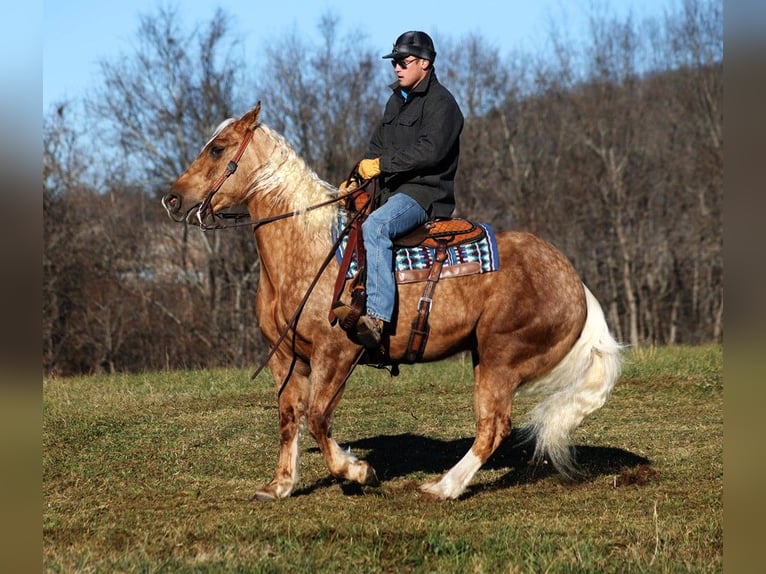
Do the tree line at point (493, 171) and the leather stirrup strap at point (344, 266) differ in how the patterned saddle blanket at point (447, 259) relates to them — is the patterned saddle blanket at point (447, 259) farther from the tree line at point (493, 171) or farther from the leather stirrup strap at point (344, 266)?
the tree line at point (493, 171)

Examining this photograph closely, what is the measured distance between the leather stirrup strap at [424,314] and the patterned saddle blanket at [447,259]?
0.12 ft

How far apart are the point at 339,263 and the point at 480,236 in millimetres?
1142

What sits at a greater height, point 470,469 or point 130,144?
point 130,144

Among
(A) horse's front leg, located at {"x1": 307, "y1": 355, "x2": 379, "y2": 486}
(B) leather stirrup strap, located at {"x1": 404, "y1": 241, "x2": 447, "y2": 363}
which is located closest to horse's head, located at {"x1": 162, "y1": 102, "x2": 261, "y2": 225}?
(A) horse's front leg, located at {"x1": 307, "y1": 355, "x2": 379, "y2": 486}

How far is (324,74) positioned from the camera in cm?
4169

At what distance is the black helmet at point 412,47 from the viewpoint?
7332mm

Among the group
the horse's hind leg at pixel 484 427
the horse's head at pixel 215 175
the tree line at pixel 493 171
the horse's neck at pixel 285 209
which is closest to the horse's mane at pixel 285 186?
the horse's neck at pixel 285 209

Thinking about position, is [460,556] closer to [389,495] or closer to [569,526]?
[569,526]

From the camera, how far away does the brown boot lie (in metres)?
6.94

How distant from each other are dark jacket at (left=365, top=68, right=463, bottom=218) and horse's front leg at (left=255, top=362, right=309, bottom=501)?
1.53 metres

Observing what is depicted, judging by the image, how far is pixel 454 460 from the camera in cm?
893

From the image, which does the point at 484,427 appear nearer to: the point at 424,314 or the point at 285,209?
the point at 424,314

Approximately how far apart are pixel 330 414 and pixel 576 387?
1.91 metres
